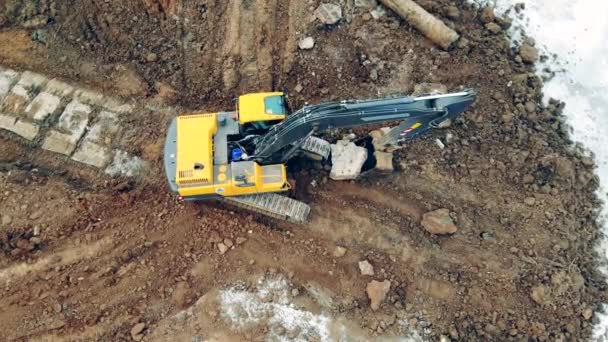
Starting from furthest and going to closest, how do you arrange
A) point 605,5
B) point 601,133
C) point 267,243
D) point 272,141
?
1. point 605,5
2. point 601,133
3. point 267,243
4. point 272,141

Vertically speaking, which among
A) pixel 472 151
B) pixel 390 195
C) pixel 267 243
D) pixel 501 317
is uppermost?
pixel 472 151

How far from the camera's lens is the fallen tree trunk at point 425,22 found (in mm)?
15609

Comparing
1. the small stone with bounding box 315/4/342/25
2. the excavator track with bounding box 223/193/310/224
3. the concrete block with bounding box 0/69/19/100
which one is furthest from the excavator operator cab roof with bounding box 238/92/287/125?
the concrete block with bounding box 0/69/19/100

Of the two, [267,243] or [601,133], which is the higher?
[601,133]

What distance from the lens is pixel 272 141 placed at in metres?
13.0

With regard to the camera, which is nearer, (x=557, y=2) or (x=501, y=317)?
(x=501, y=317)

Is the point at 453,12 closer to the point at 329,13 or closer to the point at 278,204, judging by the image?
the point at 329,13

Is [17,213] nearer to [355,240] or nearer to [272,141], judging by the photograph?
[272,141]

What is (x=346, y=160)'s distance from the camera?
565 inches

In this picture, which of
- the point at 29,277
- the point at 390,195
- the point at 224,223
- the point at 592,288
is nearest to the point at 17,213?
the point at 29,277

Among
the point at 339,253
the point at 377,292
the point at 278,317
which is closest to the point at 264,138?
the point at 339,253

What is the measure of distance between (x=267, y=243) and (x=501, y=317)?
584 centimetres

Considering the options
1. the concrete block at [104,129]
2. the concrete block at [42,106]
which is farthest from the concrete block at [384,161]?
the concrete block at [42,106]

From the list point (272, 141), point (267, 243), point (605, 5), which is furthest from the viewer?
point (605, 5)
